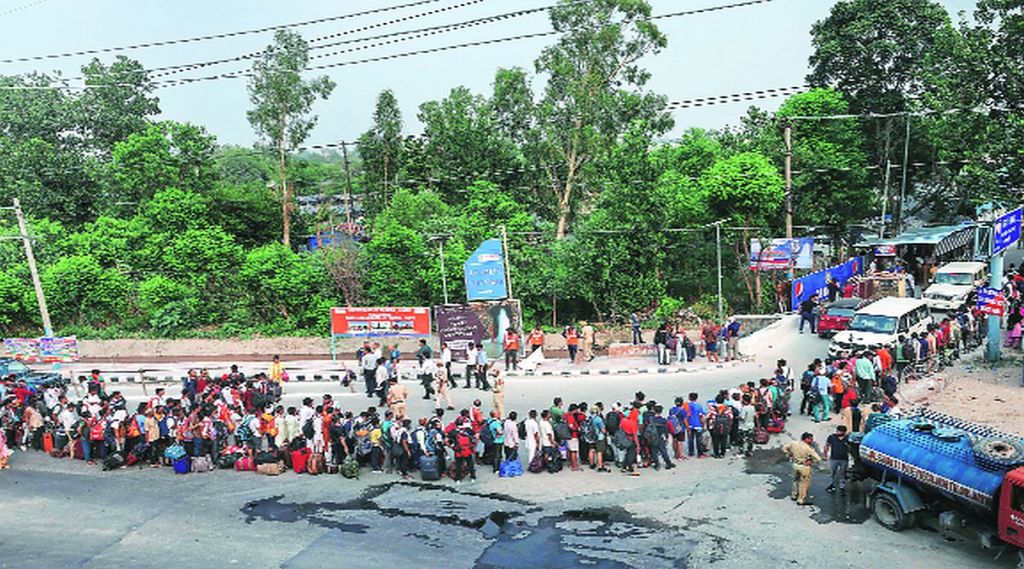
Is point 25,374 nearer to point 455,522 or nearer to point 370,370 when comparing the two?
point 370,370

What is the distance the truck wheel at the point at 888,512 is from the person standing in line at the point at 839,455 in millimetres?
897

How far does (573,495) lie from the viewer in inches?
598

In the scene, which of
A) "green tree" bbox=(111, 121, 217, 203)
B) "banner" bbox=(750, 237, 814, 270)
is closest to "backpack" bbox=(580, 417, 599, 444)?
"banner" bbox=(750, 237, 814, 270)

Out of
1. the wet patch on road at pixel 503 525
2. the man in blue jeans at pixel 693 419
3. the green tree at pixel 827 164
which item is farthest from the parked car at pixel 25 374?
the green tree at pixel 827 164

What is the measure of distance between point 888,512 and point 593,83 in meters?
31.2

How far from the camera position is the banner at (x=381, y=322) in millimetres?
27141

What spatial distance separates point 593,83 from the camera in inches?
1610

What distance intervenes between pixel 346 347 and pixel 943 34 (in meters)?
23.5

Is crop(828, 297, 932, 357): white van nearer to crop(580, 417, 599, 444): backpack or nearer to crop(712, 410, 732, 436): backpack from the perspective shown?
crop(712, 410, 732, 436): backpack

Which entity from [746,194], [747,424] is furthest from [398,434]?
[746,194]

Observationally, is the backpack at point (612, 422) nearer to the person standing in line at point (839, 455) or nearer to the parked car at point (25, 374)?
the person standing in line at point (839, 455)

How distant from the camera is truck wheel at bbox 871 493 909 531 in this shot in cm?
1273

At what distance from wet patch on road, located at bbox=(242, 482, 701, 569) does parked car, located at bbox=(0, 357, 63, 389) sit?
42.3 ft

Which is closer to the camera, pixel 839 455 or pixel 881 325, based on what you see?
pixel 839 455
